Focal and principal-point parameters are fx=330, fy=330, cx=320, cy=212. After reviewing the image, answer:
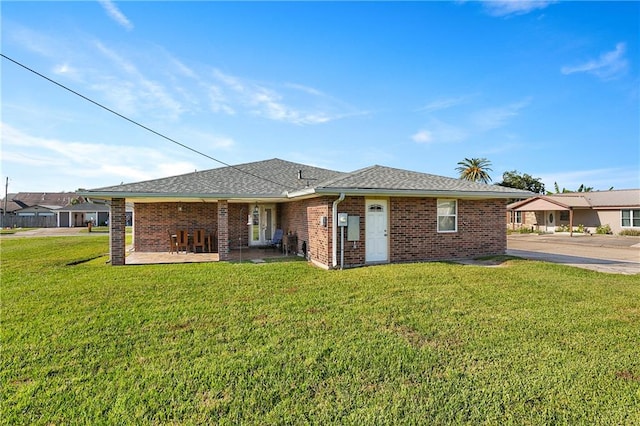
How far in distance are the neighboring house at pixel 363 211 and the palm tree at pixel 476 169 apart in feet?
101

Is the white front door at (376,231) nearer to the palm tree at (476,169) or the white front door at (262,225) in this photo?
the white front door at (262,225)

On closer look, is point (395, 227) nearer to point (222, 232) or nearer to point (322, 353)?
point (222, 232)

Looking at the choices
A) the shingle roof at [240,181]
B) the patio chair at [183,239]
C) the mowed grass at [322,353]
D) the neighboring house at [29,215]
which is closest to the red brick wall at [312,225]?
the shingle roof at [240,181]

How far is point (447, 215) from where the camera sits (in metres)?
11.9

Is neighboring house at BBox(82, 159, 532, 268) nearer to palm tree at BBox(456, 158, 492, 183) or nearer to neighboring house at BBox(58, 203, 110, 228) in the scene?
palm tree at BBox(456, 158, 492, 183)

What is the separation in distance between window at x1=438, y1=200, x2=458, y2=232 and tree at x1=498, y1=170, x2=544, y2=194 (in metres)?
41.8

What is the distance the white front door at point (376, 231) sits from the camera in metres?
10.9

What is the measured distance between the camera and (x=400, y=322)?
5.34 m

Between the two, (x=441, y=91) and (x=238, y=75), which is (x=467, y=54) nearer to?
(x=441, y=91)

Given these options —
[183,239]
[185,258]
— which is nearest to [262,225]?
[183,239]

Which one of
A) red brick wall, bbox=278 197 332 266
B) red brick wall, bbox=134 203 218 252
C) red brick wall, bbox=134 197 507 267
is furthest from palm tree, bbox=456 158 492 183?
red brick wall, bbox=134 203 218 252

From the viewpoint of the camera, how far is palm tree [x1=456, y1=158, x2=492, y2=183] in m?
40.6

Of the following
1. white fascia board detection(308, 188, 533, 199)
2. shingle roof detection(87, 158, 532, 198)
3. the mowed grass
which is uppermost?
shingle roof detection(87, 158, 532, 198)

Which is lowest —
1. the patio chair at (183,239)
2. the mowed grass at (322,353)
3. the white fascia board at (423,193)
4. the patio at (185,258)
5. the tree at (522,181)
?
the mowed grass at (322,353)
